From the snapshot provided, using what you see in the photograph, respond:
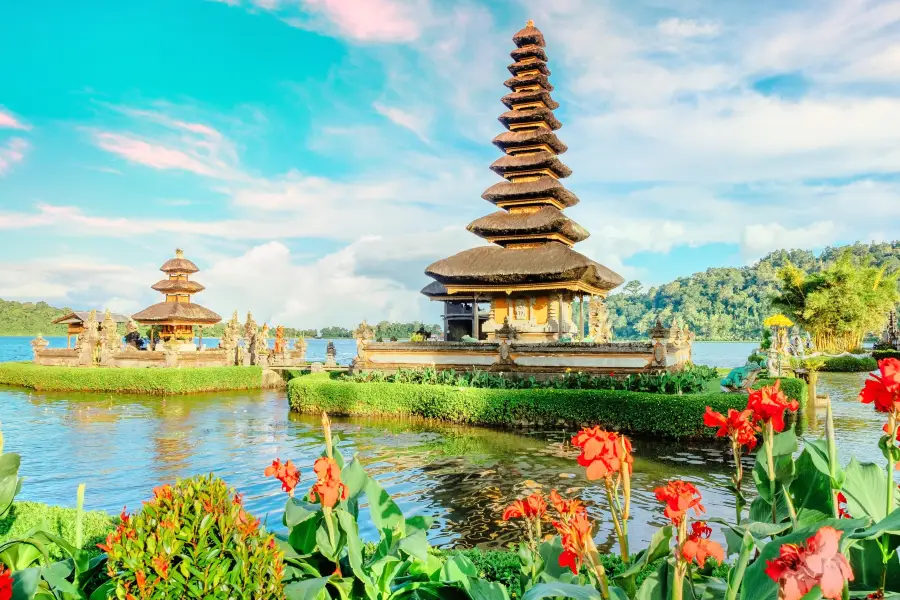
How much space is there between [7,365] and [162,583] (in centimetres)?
3766

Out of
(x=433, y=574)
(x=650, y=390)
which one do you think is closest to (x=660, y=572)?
(x=433, y=574)

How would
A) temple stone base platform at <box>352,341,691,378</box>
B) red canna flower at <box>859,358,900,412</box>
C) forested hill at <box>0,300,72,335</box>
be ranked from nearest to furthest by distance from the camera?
red canna flower at <box>859,358,900,412</box> < temple stone base platform at <box>352,341,691,378</box> < forested hill at <box>0,300,72,335</box>

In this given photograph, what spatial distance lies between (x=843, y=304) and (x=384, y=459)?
42508 millimetres

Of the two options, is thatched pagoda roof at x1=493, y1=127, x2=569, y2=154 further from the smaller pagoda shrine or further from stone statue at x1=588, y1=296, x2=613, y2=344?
the smaller pagoda shrine

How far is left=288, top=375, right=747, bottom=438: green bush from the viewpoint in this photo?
48.0 feet

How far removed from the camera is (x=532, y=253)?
28.1 m

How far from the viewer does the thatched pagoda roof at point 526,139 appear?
31.3 metres

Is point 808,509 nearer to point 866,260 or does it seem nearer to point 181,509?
point 181,509

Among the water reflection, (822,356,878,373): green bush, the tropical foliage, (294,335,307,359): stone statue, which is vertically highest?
the tropical foliage

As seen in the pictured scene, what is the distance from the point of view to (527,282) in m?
27.4

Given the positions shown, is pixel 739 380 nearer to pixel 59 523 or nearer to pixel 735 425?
pixel 735 425

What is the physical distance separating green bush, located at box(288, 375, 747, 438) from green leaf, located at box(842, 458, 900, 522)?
37.9 ft

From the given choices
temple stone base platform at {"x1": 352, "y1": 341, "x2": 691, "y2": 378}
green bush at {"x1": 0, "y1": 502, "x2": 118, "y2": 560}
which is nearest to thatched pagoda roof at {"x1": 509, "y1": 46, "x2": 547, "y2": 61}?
temple stone base platform at {"x1": 352, "y1": 341, "x2": 691, "y2": 378}

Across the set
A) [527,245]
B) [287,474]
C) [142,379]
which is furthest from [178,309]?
[287,474]
